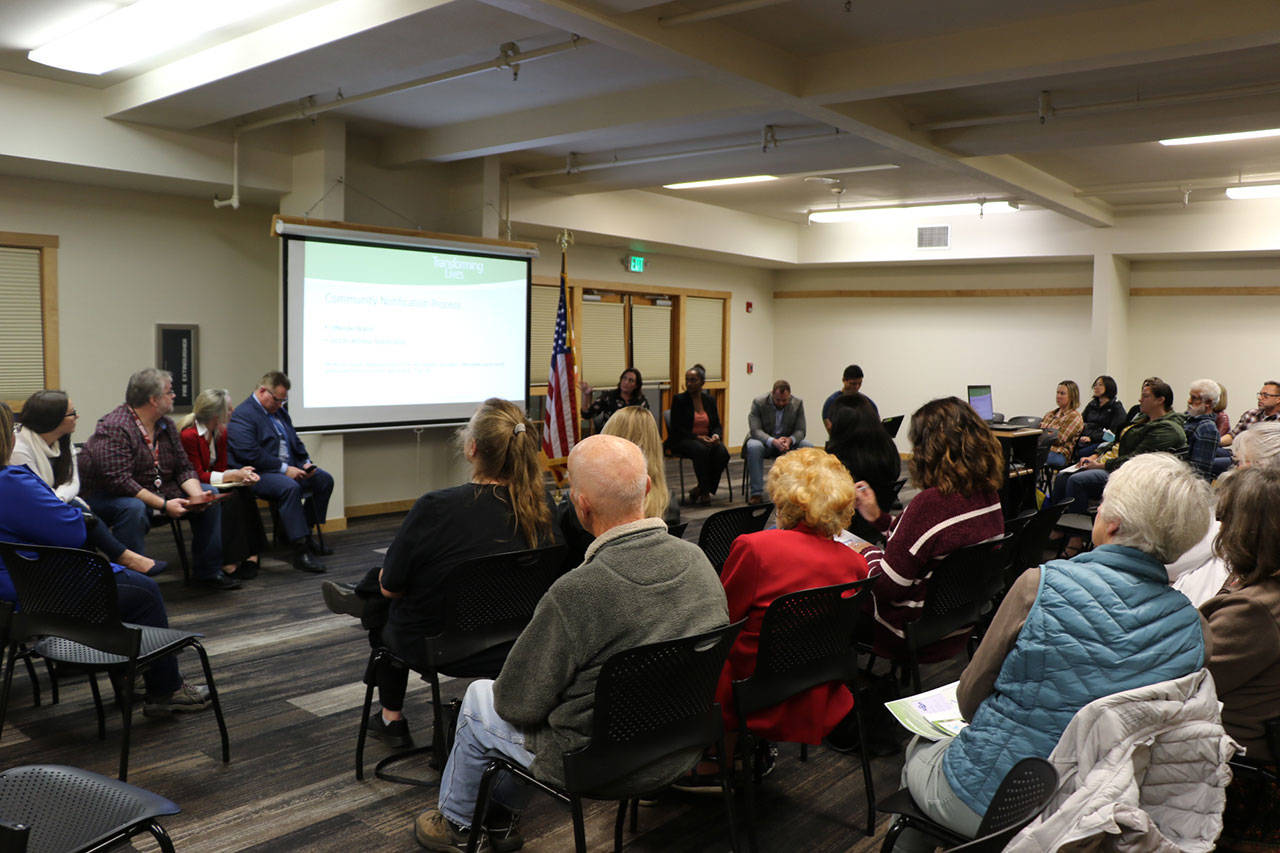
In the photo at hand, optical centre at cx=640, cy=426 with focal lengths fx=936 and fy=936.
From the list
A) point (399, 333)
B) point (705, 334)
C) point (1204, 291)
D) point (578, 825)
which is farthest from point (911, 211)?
point (578, 825)

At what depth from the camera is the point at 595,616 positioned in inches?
80.7

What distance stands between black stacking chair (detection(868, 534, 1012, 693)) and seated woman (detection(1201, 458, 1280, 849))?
971mm

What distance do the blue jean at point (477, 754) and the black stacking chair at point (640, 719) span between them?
4cm

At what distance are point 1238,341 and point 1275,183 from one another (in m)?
2.61

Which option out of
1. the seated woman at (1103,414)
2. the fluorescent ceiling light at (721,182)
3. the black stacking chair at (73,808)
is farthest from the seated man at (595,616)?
the seated woman at (1103,414)

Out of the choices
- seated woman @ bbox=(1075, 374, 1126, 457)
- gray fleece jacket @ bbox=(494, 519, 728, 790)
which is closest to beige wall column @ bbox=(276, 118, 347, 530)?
gray fleece jacket @ bbox=(494, 519, 728, 790)

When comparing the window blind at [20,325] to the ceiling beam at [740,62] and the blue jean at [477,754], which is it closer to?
the ceiling beam at [740,62]

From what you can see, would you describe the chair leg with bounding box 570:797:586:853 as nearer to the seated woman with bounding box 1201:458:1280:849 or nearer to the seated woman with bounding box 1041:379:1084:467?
the seated woman with bounding box 1201:458:1280:849

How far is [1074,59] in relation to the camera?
182 inches

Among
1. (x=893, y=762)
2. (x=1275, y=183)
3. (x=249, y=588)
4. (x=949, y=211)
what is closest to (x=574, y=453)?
(x=893, y=762)

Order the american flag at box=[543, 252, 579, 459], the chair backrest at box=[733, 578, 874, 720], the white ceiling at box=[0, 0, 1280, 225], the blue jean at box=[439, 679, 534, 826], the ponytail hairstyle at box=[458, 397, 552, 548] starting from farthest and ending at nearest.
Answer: the american flag at box=[543, 252, 579, 459]
the white ceiling at box=[0, 0, 1280, 225]
the ponytail hairstyle at box=[458, 397, 552, 548]
the chair backrest at box=[733, 578, 874, 720]
the blue jean at box=[439, 679, 534, 826]

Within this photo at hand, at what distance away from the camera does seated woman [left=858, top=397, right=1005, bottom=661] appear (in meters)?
3.20

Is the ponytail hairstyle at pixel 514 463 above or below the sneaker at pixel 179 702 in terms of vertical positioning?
above

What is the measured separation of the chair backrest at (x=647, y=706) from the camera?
203 centimetres
